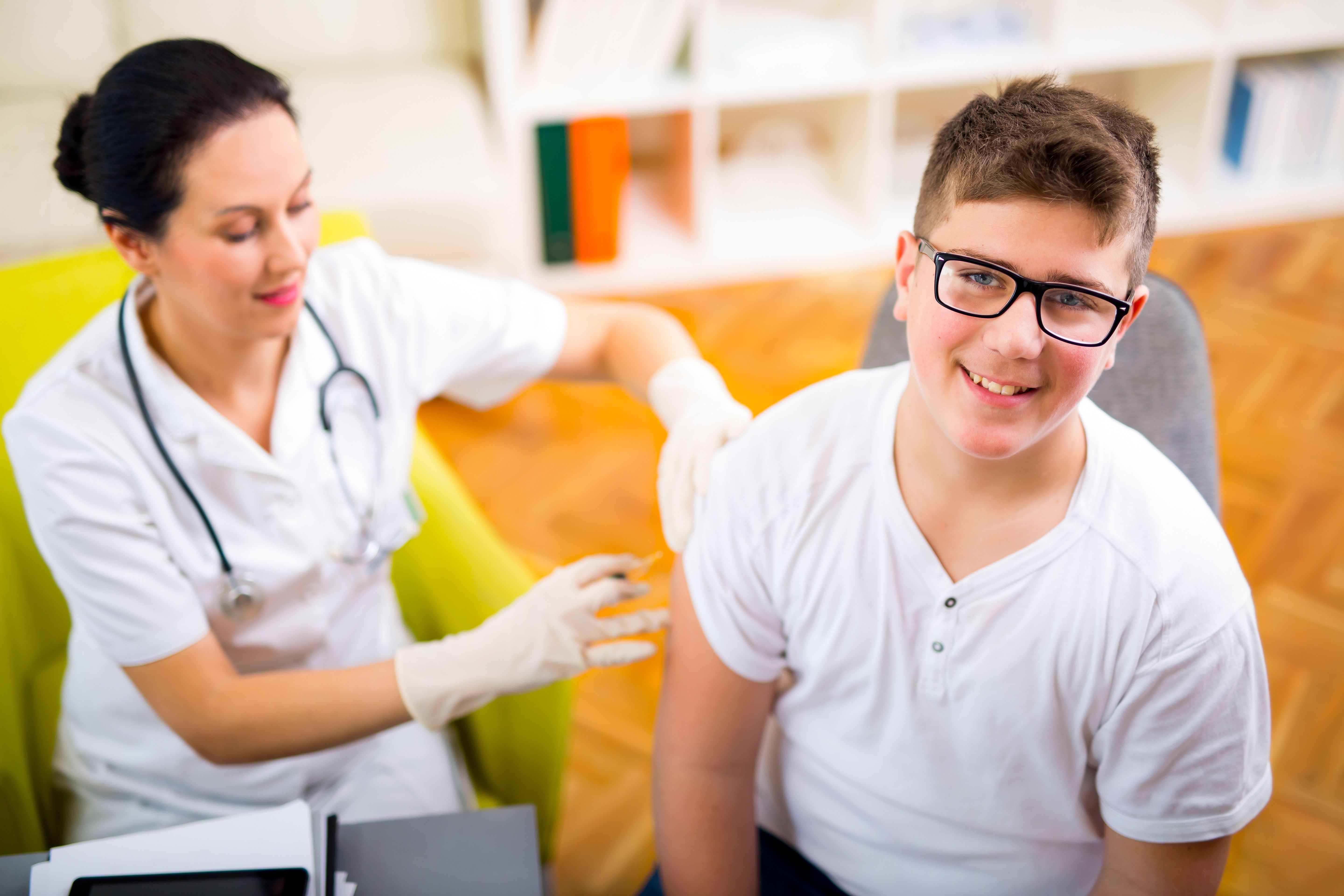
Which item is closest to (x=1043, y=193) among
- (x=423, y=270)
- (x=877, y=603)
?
(x=877, y=603)

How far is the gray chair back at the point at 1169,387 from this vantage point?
3.74ft

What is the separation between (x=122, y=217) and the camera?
1122mm

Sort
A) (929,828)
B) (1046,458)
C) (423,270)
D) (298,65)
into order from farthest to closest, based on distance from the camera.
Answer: (298,65) < (423,270) < (929,828) < (1046,458)

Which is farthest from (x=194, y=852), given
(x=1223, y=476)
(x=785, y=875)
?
(x=1223, y=476)

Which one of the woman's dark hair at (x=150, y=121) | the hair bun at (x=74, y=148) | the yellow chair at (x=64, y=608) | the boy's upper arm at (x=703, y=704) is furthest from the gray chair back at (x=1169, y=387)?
the hair bun at (x=74, y=148)

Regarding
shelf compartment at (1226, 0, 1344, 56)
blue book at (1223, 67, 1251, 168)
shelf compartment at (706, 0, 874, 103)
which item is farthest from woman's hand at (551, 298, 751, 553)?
blue book at (1223, 67, 1251, 168)

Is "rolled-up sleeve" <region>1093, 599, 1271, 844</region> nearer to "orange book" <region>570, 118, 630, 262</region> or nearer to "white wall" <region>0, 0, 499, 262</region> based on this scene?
"white wall" <region>0, 0, 499, 262</region>

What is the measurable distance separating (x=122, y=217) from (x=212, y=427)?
0.23 meters

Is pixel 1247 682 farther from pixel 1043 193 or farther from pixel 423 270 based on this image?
pixel 423 270

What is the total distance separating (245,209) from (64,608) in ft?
1.80

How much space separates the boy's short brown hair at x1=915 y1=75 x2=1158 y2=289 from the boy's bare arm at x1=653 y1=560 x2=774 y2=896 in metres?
0.47

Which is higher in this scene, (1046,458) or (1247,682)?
(1046,458)

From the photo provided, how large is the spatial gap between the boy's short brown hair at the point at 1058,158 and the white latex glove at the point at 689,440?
1.27ft

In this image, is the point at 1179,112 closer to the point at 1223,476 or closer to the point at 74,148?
the point at 1223,476
